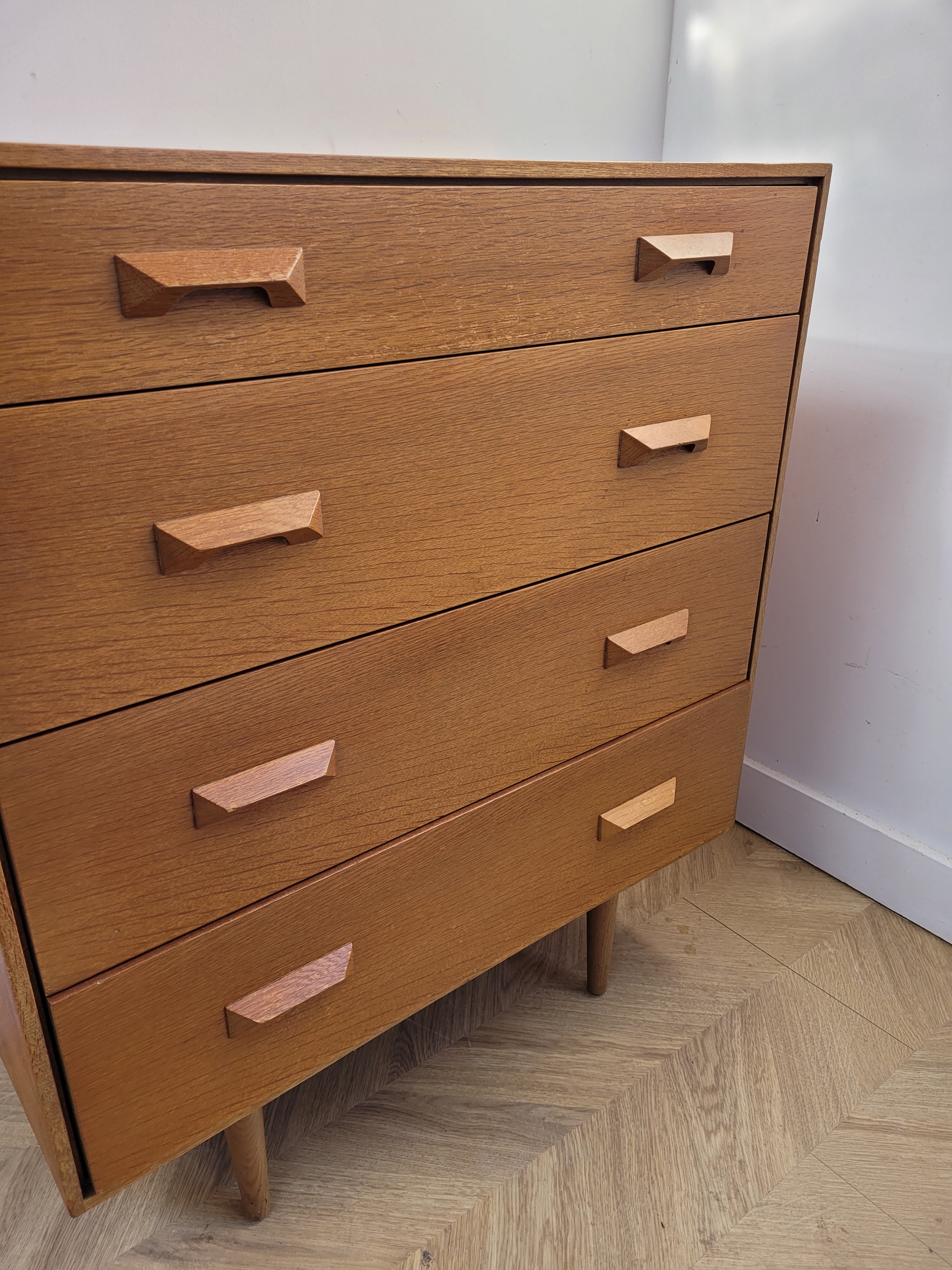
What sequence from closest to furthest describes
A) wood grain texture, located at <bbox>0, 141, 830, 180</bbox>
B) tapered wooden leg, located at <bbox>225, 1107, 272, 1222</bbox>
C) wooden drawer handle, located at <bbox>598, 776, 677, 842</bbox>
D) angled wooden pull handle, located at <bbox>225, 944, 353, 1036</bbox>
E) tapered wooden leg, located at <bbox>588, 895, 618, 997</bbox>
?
wood grain texture, located at <bbox>0, 141, 830, 180</bbox>, angled wooden pull handle, located at <bbox>225, 944, 353, 1036</bbox>, tapered wooden leg, located at <bbox>225, 1107, 272, 1222</bbox>, wooden drawer handle, located at <bbox>598, 776, 677, 842</bbox>, tapered wooden leg, located at <bbox>588, 895, 618, 997</bbox>

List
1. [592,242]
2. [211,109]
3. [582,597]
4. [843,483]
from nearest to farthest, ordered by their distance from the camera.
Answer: [592,242]
[582,597]
[211,109]
[843,483]

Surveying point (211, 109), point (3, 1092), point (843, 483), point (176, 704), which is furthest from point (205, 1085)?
point (843, 483)

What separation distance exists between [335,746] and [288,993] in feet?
0.70

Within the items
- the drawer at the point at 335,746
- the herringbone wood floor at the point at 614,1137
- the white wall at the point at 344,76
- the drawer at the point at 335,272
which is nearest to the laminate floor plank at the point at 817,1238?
the herringbone wood floor at the point at 614,1137

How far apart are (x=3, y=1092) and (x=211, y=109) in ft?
3.61

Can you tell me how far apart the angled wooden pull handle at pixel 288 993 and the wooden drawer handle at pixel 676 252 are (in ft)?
2.04

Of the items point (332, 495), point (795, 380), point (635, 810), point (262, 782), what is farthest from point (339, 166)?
point (635, 810)

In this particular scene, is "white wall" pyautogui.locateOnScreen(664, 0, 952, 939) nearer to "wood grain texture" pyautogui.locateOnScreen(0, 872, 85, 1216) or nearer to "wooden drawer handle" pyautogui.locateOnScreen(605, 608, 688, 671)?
"wooden drawer handle" pyautogui.locateOnScreen(605, 608, 688, 671)

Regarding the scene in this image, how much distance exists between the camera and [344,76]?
1.08 m

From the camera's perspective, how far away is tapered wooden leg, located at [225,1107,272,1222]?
87cm

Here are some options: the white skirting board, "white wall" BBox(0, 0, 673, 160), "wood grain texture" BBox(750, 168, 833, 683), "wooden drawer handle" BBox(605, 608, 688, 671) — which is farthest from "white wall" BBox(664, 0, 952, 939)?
"wooden drawer handle" BBox(605, 608, 688, 671)

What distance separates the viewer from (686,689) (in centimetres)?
103

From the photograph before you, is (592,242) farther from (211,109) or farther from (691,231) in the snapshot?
(211,109)

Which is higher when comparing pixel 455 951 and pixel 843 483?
pixel 843 483
